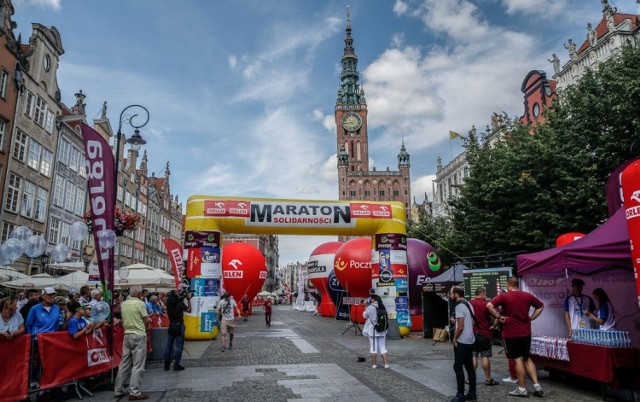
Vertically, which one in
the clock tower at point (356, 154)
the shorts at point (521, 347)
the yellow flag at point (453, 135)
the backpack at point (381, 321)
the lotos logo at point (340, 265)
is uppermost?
the clock tower at point (356, 154)

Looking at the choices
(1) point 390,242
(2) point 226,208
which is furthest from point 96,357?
(1) point 390,242

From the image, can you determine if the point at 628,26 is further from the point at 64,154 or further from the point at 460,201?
the point at 64,154

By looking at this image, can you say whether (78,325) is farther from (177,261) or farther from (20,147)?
(20,147)

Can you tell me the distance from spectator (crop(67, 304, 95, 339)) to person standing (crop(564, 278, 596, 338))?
918cm

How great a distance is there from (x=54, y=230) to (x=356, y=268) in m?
20.7

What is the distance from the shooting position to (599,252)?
760 cm

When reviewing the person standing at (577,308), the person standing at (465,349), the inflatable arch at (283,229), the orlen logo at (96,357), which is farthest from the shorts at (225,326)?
the person standing at (577,308)

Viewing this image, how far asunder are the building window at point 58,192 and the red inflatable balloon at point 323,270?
18410 millimetres

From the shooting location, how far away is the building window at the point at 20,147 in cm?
2556

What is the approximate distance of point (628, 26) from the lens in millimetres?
27172

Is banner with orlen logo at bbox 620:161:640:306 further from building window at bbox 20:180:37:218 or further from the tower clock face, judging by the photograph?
the tower clock face

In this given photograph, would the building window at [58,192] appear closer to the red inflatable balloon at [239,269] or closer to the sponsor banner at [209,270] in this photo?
the red inflatable balloon at [239,269]

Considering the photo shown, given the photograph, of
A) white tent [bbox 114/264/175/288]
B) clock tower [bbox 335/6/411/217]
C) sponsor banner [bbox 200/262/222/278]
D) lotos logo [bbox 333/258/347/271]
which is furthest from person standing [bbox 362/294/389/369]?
clock tower [bbox 335/6/411/217]

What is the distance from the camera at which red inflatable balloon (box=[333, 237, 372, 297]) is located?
83.2 feet
